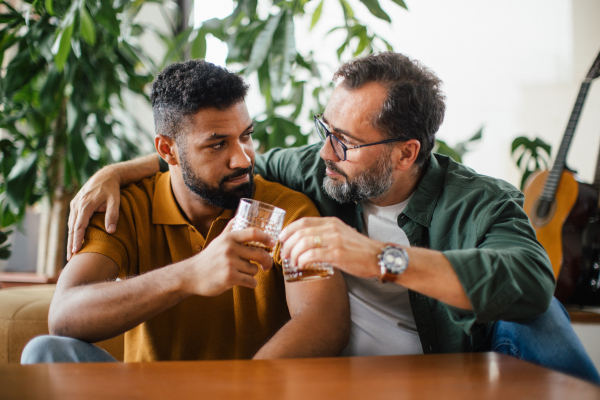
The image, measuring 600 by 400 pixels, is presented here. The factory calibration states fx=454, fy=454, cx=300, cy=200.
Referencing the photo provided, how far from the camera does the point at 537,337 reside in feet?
3.54

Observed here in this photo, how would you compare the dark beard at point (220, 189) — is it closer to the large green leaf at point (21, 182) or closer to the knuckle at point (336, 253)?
the knuckle at point (336, 253)

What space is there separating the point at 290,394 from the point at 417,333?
81 centimetres

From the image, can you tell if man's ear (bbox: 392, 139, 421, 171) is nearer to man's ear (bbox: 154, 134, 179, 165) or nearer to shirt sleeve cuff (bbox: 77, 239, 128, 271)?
man's ear (bbox: 154, 134, 179, 165)

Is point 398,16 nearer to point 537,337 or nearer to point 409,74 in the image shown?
point 409,74

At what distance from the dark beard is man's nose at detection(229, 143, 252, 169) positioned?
0.02 metres

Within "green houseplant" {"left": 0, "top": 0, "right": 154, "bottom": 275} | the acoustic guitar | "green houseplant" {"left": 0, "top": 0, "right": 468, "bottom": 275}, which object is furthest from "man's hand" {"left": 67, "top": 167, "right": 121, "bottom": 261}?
the acoustic guitar

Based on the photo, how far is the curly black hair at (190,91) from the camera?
1374 millimetres

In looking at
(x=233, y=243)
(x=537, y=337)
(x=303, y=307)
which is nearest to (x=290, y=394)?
(x=233, y=243)

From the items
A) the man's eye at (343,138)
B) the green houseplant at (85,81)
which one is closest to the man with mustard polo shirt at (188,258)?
the man's eye at (343,138)

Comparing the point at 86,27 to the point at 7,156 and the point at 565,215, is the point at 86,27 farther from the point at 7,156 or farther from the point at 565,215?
the point at 565,215

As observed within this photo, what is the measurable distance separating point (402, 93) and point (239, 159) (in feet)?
1.77

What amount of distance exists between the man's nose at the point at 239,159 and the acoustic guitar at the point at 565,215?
52.6 inches

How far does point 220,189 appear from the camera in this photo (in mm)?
1388

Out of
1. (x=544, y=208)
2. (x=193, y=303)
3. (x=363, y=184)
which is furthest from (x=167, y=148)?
(x=544, y=208)
